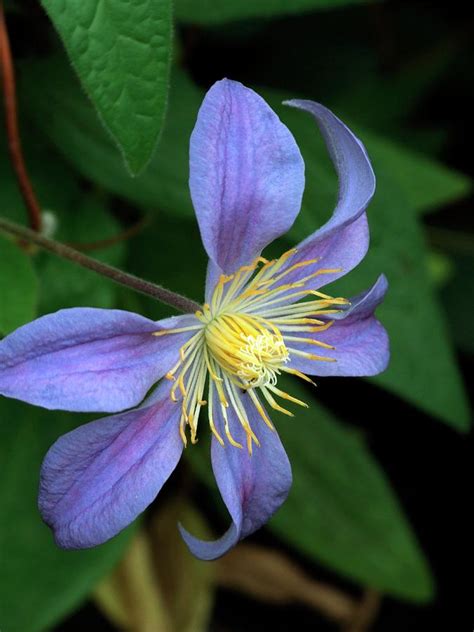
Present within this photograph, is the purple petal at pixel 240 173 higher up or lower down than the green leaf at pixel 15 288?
higher up

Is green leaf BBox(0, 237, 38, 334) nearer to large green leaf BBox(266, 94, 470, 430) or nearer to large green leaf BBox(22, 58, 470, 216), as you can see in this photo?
large green leaf BBox(22, 58, 470, 216)

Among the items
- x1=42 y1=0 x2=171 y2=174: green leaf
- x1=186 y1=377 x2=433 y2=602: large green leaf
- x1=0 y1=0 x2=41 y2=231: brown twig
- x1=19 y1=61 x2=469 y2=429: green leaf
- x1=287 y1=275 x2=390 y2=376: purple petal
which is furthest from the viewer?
x1=186 y1=377 x2=433 y2=602: large green leaf

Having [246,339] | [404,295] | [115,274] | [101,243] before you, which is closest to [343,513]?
[404,295]

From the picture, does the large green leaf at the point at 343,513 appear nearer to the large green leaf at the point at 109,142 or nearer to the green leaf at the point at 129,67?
the large green leaf at the point at 109,142

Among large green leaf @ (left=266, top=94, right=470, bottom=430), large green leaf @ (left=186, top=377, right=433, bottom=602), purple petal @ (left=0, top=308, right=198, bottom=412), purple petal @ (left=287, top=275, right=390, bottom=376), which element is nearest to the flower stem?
purple petal @ (left=0, top=308, right=198, bottom=412)

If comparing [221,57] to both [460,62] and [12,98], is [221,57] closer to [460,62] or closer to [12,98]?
[460,62]

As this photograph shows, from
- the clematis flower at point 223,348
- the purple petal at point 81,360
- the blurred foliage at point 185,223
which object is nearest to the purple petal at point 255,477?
the clematis flower at point 223,348
